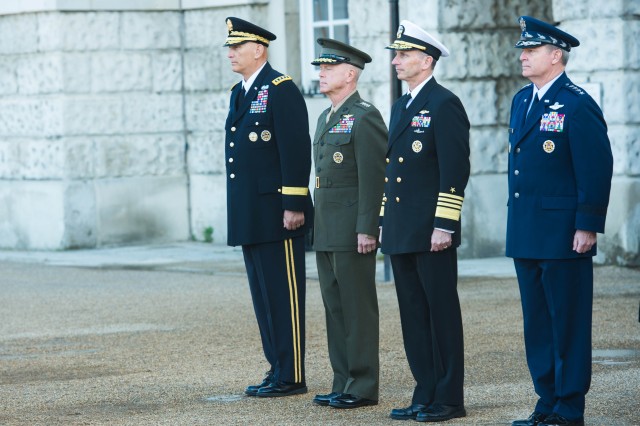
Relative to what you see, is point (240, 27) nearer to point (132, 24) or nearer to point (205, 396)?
point (205, 396)

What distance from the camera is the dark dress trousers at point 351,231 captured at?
792 centimetres

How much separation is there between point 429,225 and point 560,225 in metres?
0.69

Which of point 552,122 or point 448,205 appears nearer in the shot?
point 552,122

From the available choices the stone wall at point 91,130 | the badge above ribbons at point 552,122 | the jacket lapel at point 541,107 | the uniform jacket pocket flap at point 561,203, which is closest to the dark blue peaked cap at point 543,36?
the jacket lapel at point 541,107

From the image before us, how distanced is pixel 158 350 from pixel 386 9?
6458 millimetres

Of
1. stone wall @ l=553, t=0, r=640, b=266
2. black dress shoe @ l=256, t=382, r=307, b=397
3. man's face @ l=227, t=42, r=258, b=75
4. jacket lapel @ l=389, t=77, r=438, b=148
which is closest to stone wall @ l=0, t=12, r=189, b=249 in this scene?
stone wall @ l=553, t=0, r=640, b=266

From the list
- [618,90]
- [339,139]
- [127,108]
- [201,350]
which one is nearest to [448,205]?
[339,139]

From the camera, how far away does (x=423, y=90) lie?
24.7ft

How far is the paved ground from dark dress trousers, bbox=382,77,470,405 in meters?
0.31

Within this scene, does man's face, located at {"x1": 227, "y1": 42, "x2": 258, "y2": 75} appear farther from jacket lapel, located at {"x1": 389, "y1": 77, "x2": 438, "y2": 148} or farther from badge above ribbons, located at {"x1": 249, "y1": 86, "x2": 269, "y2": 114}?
jacket lapel, located at {"x1": 389, "y1": 77, "x2": 438, "y2": 148}

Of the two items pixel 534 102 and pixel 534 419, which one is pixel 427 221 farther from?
pixel 534 419

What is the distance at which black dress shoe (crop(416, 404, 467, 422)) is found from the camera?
24.3 ft

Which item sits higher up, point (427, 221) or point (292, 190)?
point (292, 190)

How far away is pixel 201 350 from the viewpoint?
10.1 meters
